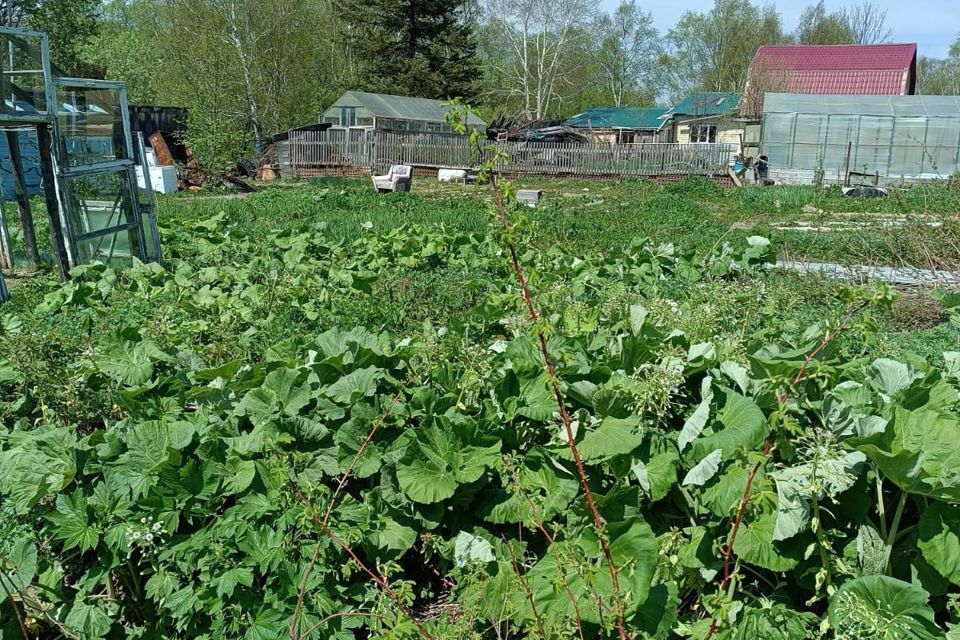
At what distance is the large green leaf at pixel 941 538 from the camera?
2.20 m

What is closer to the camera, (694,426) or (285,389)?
(694,426)

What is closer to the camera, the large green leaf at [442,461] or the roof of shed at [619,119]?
the large green leaf at [442,461]

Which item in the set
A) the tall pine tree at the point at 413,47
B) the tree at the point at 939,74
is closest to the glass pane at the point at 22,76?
the tall pine tree at the point at 413,47

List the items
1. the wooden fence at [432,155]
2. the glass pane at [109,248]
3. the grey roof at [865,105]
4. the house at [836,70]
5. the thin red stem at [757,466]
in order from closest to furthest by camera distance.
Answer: the thin red stem at [757,466] → the glass pane at [109,248] → the grey roof at [865,105] → the wooden fence at [432,155] → the house at [836,70]

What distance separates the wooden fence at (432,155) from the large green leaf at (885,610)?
2600 centimetres

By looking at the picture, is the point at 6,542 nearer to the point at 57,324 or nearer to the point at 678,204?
the point at 57,324

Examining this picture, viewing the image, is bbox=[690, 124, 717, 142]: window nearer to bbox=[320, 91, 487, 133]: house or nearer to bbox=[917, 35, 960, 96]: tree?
→ bbox=[320, 91, 487, 133]: house

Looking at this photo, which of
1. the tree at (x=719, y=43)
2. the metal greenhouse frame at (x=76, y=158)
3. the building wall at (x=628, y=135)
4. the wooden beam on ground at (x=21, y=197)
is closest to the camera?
the metal greenhouse frame at (x=76, y=158)

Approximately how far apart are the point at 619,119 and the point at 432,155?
64.4 ft

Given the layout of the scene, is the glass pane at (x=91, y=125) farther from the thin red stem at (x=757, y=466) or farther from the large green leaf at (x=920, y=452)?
the large green leaf at (x=920, y=452)

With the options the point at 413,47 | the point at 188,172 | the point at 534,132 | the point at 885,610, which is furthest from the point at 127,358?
the point at 413,47

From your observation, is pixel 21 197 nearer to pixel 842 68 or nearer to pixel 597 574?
pixel 597 574

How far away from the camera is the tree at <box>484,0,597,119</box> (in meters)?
48.8

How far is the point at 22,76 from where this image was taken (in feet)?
24.0
